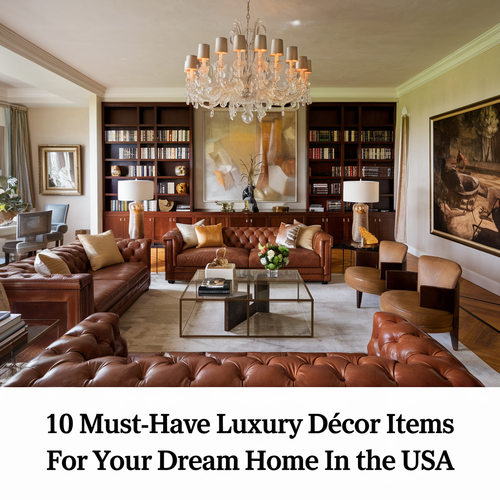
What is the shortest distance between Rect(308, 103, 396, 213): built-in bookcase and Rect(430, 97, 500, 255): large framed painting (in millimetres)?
1603

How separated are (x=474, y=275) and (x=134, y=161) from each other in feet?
20.7

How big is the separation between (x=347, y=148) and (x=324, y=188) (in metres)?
0.93

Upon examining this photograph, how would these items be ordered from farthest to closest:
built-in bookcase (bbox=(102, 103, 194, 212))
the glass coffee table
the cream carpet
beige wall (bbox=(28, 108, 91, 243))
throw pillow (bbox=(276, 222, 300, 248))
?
beige wall (bbox=(28, 108, 91, 243)), built-in bookcase (bbox=(102, 103, 194, 212)), throw pillow (bbox=(276, 222, 300, 248)), the glass coffee table, the cream carpet

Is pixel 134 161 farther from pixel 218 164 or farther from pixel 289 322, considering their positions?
pixel 289 322

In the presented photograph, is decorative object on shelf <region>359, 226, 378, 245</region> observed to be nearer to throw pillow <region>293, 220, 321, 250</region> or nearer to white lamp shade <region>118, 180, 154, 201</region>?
throw pillow <region>293, 220, 321, 250</region>

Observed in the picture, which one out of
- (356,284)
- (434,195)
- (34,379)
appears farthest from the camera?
(434,195)

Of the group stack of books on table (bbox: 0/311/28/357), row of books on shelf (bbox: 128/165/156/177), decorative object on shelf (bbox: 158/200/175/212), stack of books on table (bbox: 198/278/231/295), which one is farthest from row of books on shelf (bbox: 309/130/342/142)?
stack of books on table (bbox: 0/311/28/357)

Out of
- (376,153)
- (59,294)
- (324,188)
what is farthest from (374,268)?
(376,153)

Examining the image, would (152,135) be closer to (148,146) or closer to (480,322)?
(148,146)

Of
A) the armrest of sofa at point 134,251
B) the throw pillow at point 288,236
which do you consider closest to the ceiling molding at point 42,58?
the armrest of sofa at point 134,251

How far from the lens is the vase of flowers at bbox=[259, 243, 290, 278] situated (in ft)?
13.7
